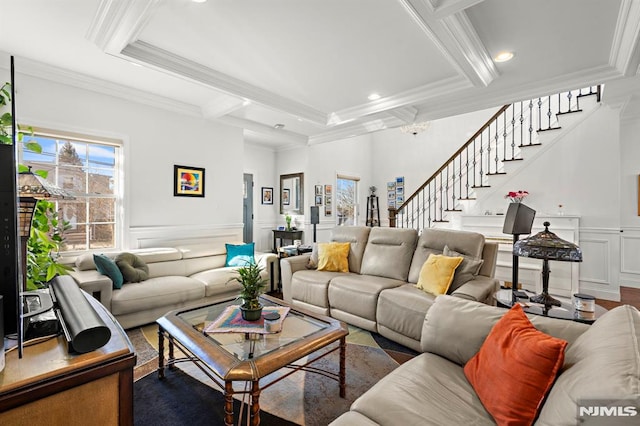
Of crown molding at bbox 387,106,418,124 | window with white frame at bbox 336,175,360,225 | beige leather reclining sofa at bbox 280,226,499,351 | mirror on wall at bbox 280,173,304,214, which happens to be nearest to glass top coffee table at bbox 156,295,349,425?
beige leather reclining sofa at bbox 280,226,499,351

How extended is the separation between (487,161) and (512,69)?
10.8 feet

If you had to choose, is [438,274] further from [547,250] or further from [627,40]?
[627,40]

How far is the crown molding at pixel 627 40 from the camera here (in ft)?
7.00

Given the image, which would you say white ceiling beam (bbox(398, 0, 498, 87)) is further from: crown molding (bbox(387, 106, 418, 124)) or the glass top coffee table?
the glass top coffee table

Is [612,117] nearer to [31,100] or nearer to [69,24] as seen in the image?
[69,24]

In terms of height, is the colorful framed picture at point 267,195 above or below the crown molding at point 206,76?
below

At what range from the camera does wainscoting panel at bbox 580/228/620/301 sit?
13.0 ft

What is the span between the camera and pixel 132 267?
128 inches

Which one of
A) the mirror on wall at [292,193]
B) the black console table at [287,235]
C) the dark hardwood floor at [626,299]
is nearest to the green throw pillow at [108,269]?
the black console table at [287,235]

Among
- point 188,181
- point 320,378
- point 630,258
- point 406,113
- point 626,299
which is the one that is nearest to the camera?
point 320,378

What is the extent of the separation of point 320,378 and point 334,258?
163 centimetres

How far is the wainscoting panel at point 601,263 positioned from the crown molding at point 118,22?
5552 mm

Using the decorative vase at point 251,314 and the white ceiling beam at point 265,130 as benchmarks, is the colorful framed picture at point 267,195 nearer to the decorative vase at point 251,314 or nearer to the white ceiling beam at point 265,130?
the white ceiling beam at point 265,130

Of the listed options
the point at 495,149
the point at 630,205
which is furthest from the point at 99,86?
the point at 630,205
